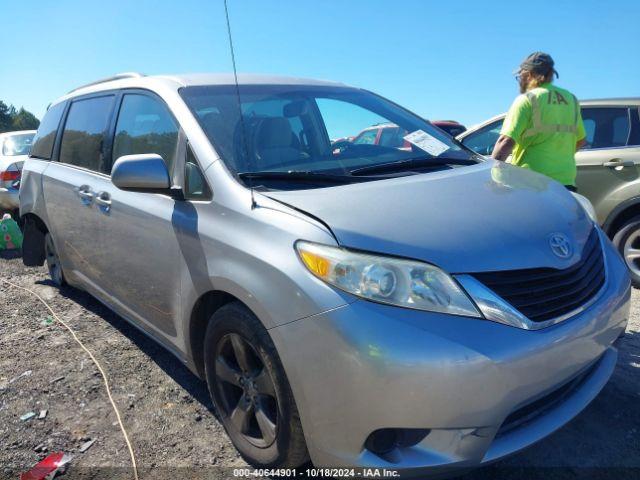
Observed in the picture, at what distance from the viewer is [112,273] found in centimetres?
310

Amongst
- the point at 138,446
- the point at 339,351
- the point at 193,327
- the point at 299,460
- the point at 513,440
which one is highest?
the point at 339,351

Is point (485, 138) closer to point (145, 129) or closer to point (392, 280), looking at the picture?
point (145, 129)

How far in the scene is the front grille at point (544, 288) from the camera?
171cm

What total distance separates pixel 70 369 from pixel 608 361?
→ 10.0 feet

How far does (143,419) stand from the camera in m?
2.64

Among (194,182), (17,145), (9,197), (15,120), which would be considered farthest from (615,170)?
(15,120)

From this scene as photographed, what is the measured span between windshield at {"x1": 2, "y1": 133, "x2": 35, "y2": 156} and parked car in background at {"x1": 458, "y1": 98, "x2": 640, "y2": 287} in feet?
25.9

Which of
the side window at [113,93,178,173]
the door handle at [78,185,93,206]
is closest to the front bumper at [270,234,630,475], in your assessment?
the side window at [113,93,178,173]

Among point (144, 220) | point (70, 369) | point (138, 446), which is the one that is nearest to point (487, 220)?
point (144, 220)

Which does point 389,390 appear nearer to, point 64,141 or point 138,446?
point 138,446

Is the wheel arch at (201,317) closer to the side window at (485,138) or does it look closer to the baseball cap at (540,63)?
the baseball cap at (540,63)

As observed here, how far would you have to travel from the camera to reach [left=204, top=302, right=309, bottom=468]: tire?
184cm

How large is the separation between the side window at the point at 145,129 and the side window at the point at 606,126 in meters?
3.89

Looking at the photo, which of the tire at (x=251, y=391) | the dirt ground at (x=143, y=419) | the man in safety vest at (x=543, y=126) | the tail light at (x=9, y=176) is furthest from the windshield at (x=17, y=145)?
the man in safety vest at (x=543, y=126)
